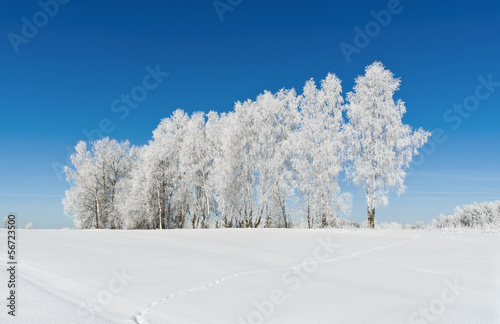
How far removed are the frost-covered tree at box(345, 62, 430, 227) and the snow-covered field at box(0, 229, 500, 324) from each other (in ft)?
37.5

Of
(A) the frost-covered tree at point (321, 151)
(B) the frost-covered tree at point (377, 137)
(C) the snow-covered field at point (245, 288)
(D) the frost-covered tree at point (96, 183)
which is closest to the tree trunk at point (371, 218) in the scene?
(B) the frost-covered tree at point (377, 137)

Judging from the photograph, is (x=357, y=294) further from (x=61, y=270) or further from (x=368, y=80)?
(x=368, y=80)

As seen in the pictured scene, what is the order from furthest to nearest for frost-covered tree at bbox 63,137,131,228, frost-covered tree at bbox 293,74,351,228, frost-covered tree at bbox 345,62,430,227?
frost-covered tree at bbox 63,137,131,228
frost-covered tree at bbox 293,74,351,228
frost-covered tree at bbox 345,62,430,227

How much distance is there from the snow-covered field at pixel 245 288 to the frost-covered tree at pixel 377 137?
11425mm

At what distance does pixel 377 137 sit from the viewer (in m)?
17.5

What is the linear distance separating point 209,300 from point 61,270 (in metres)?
2.25

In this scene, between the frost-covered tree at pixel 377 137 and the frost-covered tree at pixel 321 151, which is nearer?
the frost-covered tree at pixel 377 137

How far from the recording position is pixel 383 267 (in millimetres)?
5023

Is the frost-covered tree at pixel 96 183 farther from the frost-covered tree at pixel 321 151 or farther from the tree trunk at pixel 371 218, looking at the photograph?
the tree trunk at pixel 371 218

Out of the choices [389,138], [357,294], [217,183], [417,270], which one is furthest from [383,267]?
[217,183]

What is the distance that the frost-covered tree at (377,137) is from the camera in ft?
54.6

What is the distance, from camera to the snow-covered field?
9.18 ft

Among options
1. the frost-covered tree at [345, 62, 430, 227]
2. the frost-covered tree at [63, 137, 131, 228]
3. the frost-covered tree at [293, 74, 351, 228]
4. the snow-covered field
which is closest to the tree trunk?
the frost-covered tree at [345, 62, 430, 227]

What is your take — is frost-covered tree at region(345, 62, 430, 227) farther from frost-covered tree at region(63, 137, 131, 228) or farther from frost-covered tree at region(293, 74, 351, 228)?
frost-covered tree at region(63, 137, 131, 228)
